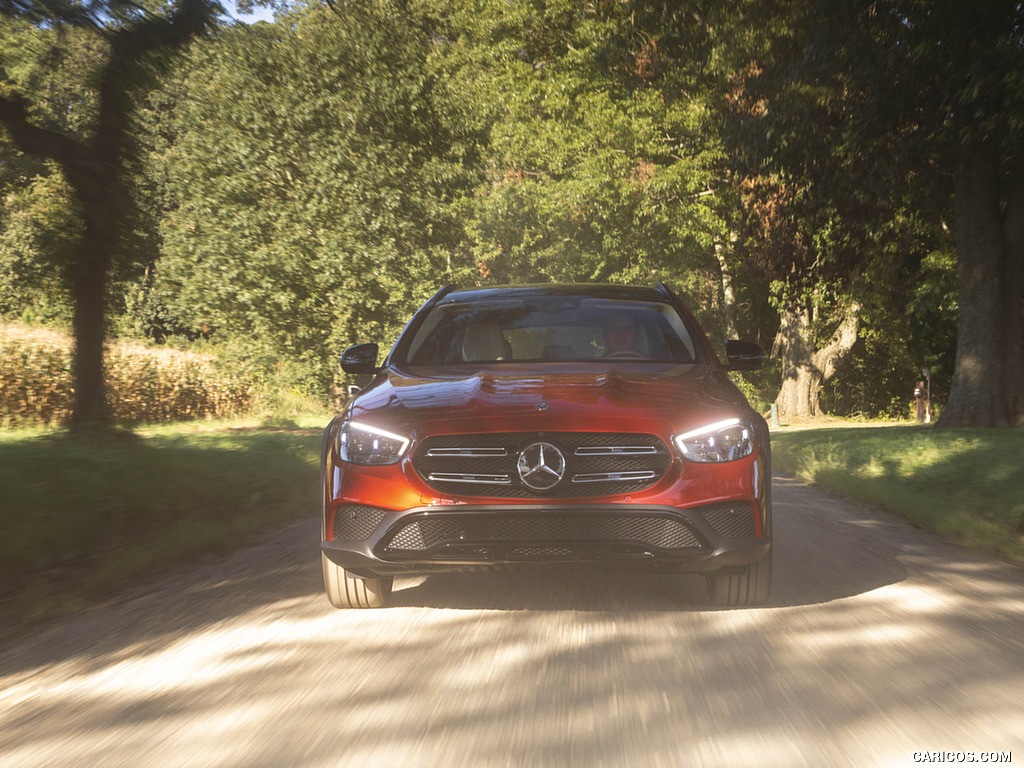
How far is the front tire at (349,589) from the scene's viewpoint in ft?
15.9

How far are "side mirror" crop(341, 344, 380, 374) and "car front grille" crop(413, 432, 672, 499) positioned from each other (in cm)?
156

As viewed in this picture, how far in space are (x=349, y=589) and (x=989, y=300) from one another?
39.0 feet

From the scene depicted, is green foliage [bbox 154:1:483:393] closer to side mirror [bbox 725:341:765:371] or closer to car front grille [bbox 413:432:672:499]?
side mirror [bbox 725:341:765:371]

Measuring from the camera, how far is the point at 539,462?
4.44m

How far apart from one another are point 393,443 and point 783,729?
2155 mm

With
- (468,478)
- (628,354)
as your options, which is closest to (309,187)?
(628,354)

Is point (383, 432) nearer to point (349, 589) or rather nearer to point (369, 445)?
point (369, 445)

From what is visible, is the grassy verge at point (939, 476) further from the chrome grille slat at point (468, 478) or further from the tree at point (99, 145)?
the tree at point (99, 145)

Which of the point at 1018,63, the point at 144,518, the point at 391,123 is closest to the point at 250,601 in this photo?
the point at 144,518

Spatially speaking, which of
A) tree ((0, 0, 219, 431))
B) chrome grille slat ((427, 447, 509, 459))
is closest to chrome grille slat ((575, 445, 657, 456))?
chrome grille slat ((427, 447, 509, 459))

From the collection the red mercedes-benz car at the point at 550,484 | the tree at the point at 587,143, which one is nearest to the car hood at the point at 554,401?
the red mercedes-benz car at the point at 550,484

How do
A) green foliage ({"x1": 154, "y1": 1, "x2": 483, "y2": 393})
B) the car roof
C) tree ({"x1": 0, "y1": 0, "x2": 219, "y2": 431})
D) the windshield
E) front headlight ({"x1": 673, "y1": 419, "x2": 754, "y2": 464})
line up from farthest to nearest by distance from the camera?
green foliage ({"x1": 154, "y1": 1, "x2": 483, "y2": 393}), tree ({"x1": 0, "y1": 0, "x2": 219, "y2": 431}), the car roof, the windshield, front headlight ({"x1": 673, "y1": 419, "x2": 754, "y2": 464})

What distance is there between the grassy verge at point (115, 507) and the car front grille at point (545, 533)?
6.77ft

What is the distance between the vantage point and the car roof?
6406 mm
